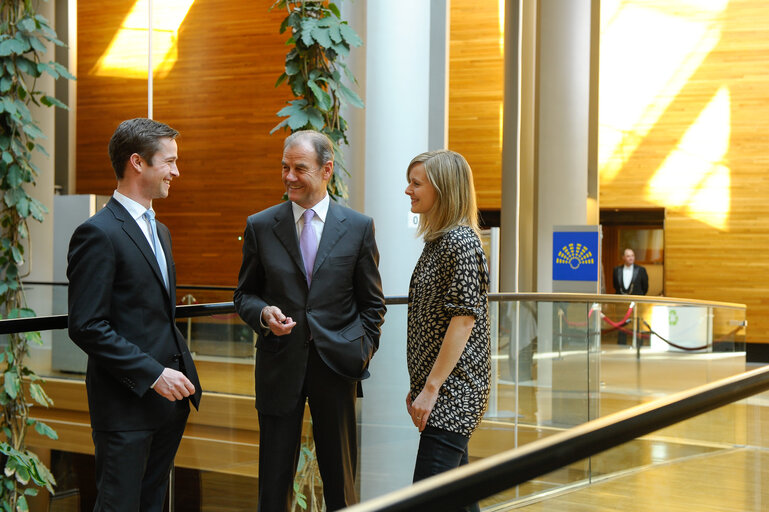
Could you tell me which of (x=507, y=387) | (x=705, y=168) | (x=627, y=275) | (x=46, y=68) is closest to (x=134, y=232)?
(x=46, y=68)

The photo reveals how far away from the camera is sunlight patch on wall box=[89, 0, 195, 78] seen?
1341 centimetres

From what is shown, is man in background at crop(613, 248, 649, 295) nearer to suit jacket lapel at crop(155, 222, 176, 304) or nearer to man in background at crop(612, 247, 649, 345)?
man in background at crop(612, 247, 649, 345)

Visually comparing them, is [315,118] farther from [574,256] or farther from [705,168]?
[705,168]

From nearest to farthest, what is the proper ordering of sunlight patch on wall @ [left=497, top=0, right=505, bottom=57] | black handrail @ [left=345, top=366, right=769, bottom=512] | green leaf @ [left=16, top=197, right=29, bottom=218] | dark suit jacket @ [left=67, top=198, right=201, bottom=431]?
black handrail @ [left=345, top=366, right=769, bottom=512] → dark suit jacket @ [left=67, top=198, right=201, bottom=431] → green leaf @ [left=16, top=197, right=29, bottom=218] → sunlight patch on wall @ [left=497, top=0, right=505, bottom=57]

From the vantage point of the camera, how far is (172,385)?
2412mm

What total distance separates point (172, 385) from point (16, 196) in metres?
3.02

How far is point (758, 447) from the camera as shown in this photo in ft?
11.4

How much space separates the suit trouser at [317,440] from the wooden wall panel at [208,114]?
36.4 feet

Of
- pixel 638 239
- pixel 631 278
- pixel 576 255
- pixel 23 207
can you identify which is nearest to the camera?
pixel 23 207

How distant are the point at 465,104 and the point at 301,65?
435 inches

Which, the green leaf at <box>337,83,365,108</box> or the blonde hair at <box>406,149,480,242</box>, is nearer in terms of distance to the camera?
the blonde hair at <box>406,149,480,242</box>

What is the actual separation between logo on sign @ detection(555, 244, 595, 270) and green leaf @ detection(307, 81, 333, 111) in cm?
287

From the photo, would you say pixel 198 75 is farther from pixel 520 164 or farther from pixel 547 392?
pixel 547 392

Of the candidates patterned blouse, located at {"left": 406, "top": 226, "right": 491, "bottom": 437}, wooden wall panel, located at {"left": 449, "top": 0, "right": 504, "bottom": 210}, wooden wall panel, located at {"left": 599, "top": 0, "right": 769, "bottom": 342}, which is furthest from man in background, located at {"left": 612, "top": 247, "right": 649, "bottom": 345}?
patterned blouse, located at {"left": 406, "top": 226, "right": 491, "bottom": 437}
